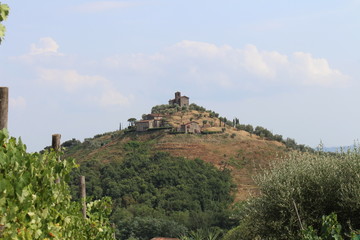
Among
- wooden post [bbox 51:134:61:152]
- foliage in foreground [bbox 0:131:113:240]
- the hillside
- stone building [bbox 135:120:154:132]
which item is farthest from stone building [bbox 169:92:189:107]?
foliage in foreground [bbox 0:131:113:240]

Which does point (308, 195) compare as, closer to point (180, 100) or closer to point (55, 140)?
point (55, 140)

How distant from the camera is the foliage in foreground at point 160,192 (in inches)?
1845

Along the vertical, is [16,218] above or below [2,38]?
below

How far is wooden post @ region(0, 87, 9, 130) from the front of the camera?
4.23 meters

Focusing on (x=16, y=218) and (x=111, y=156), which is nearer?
(x=16, y=218)

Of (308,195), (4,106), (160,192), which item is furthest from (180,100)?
(4,106)

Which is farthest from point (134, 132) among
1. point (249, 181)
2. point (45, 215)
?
point (45, 215)

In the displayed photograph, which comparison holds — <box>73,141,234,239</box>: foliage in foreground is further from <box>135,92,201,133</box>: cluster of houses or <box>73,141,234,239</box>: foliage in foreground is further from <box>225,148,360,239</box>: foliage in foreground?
<box>225,148,360,239</box>: foliage in foreground

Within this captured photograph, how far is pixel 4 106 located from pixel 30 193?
87cm

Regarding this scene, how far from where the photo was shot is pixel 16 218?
3930 millimetres

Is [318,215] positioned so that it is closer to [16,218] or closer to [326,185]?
[326,185]

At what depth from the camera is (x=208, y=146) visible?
3031 inches

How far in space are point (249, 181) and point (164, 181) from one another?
1247 cm

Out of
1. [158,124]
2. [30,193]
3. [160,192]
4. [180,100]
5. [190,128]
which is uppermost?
[180,100]
